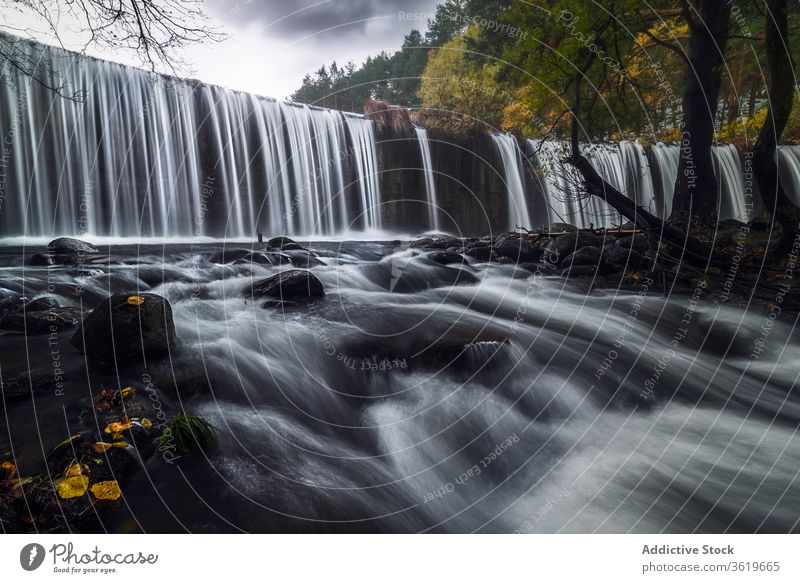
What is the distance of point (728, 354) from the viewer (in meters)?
4.09

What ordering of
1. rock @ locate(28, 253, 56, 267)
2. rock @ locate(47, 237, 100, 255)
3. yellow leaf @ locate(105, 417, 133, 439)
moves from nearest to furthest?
yellow leaf @ locate(105, 417, 133, 439) → rock @ locate(28, 253, 56, 267) → rock @ locate(47, 237, 100, 255)

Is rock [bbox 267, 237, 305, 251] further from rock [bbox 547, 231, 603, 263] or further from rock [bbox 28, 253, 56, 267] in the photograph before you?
rock [bbox 547, 231, 603, 263]

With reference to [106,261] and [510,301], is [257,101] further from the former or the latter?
[510,301]

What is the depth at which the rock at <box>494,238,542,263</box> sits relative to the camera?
260 inches

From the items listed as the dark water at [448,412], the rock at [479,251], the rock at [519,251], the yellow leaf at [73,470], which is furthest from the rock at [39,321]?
the rock at [519,251]

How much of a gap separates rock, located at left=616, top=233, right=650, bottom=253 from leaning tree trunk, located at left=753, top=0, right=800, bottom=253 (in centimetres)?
124

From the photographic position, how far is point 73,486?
171cm

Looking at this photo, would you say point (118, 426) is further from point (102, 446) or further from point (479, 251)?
point (479, 251)

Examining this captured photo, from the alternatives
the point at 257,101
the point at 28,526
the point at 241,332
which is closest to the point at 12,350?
the point at 241,332

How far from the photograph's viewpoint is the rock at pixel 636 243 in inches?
213

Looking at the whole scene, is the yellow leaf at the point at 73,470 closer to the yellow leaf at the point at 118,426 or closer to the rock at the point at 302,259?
the yellow leaf at the point at 118,426

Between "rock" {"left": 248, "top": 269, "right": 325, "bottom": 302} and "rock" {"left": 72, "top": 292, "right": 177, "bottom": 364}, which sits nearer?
"rock" {"left": 72, "top": 292, "right": 177, "bottom": 364}

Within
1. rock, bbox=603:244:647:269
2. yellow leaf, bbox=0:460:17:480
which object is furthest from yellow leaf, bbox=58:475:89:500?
rock, bbox=603:244:647:269

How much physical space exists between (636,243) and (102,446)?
592cm
